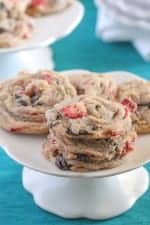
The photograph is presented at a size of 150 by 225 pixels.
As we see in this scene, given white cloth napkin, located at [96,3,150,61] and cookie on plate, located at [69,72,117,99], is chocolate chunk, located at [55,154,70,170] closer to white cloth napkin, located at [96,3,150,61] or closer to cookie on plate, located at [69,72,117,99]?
cookie on plate, located at [69,72,117,99]

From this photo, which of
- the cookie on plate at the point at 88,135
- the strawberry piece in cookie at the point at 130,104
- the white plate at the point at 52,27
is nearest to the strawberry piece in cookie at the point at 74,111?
the cookie on plate at the point at 88,135

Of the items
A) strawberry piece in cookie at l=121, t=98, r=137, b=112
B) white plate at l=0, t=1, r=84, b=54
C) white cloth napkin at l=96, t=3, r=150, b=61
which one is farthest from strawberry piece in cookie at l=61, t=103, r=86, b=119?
white cloth napkin at l=96, t=3, r=150, b=61

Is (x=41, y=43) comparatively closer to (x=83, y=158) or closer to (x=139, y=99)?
(x=139, y=99)

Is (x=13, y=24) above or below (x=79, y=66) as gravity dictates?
above

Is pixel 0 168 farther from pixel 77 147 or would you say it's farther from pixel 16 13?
pixel 16 13

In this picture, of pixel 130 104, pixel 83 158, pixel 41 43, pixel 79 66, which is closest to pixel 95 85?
pixel 130 104

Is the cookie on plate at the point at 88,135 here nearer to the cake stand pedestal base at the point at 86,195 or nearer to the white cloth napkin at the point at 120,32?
the cake stand pedestal base at the point at 86,195

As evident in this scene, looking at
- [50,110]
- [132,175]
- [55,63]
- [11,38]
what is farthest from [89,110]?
[55,63]
